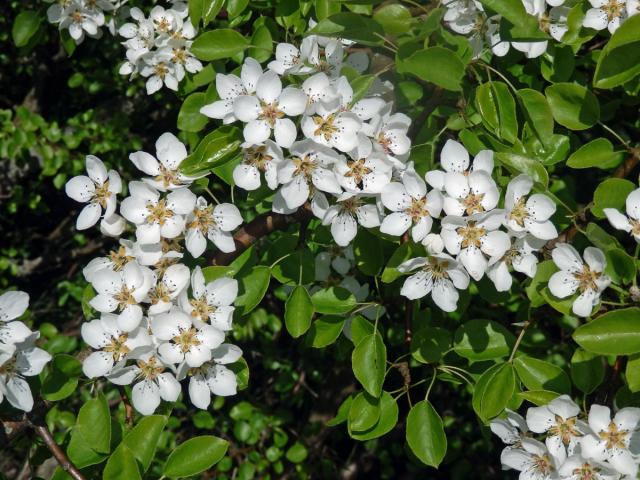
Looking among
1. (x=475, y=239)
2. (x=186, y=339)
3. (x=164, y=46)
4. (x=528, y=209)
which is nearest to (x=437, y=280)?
(x=475, y=239)

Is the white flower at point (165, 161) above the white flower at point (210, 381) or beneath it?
above

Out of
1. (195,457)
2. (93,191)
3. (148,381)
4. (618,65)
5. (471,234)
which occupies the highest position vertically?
(618,65)

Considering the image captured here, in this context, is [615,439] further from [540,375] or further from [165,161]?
[165,161]

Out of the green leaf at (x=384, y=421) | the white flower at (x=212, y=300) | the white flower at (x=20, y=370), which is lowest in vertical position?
the green leaf at (x=384, y=421)

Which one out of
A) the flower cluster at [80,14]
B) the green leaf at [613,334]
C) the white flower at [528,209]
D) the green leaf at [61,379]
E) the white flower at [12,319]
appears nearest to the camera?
the green leaf at [613,334]

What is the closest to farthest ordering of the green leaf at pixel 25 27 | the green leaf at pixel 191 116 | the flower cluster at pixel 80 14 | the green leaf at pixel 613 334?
1. the green leaf at pixel 613 334
2. the green leaf at pixel 191 116
3. the flower cluster at pixel 80 14
4. the green leaf at pixel 25 27

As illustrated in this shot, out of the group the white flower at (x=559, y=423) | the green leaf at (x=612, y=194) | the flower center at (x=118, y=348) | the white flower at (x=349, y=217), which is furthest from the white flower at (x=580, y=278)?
the flower center at (x=118, y=348)

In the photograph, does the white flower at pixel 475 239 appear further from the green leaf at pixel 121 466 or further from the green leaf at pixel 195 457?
the green leaf at pixel 121 466
